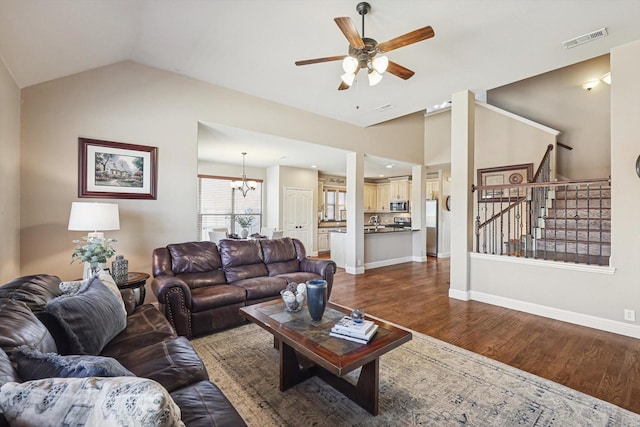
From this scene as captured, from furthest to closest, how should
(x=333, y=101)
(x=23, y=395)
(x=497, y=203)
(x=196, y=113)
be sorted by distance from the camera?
(x=497, y=203), (x=333, y=101), (x=196, y=113), (x=23, y=395)

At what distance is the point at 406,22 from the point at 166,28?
2327 mm

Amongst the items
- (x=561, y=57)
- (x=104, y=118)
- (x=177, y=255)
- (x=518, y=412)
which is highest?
(x=561, y=57)

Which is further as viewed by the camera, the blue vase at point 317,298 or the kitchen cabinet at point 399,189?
the kitchen cabinet at point 399,189

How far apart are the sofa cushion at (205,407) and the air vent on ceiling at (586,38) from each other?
14.1ft

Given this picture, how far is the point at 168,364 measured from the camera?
157cm

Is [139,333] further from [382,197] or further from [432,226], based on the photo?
[382,197]

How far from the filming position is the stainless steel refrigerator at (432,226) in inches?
324

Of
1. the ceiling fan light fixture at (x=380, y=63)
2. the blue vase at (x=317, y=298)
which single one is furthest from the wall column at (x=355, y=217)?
the blue vase at (x=317, y=298)

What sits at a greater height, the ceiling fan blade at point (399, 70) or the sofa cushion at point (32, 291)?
the ceiling fan blade at point (399, 70)

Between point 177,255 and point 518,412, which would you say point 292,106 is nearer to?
point 177,255

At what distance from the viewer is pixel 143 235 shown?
3.63m

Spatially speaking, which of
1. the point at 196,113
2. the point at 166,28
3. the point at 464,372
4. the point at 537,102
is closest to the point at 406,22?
the point at 166,28

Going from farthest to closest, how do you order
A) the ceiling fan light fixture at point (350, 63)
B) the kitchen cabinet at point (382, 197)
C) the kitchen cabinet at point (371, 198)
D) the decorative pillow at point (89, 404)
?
the kitchen cabinet at point (371, 198) < the kitchen cabinet at point (382, 197) < the ceiling fan light fixture at point (350, 63) < the decorative pillow at point (89, 404)

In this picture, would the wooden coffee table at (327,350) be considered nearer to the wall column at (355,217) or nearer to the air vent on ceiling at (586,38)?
the air vent on ceiling at (586,38)
